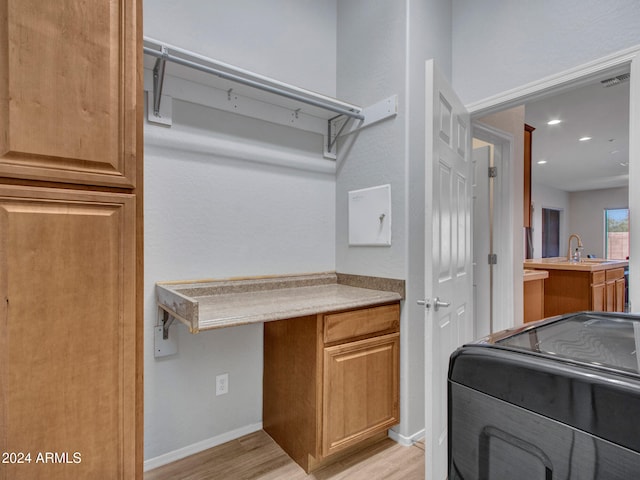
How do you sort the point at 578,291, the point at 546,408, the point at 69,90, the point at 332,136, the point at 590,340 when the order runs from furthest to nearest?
the point at 578,291 < the point at 332,136 < the point at 69,90 < the point at 590,340 < the point at 546,408

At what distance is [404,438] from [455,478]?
1491 mm

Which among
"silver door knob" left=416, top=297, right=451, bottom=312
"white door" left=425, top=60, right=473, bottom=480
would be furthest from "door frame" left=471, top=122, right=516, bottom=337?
"silver door knob" left=416, top=297, right=451, bottom=312

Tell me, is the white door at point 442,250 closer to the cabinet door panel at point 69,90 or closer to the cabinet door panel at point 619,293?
the cabinet door panel at point 69,90

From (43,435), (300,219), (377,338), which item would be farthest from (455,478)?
(300,219)

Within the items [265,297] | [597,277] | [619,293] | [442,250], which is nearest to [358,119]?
[442,250]

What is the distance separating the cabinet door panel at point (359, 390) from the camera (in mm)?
1646

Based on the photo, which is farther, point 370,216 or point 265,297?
point 370,216

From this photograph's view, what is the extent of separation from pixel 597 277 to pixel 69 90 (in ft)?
15.2

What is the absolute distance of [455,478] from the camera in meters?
0.62

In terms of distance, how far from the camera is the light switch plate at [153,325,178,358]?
1.74m

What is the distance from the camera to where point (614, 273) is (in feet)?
13.5

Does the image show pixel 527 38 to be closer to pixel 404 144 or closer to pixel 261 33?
pixel 404 144

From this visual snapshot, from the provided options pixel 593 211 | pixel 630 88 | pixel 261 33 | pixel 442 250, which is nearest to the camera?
pixel 630 88

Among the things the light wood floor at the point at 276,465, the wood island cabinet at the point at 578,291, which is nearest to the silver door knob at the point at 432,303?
the light wood floor at the point at 276,465
